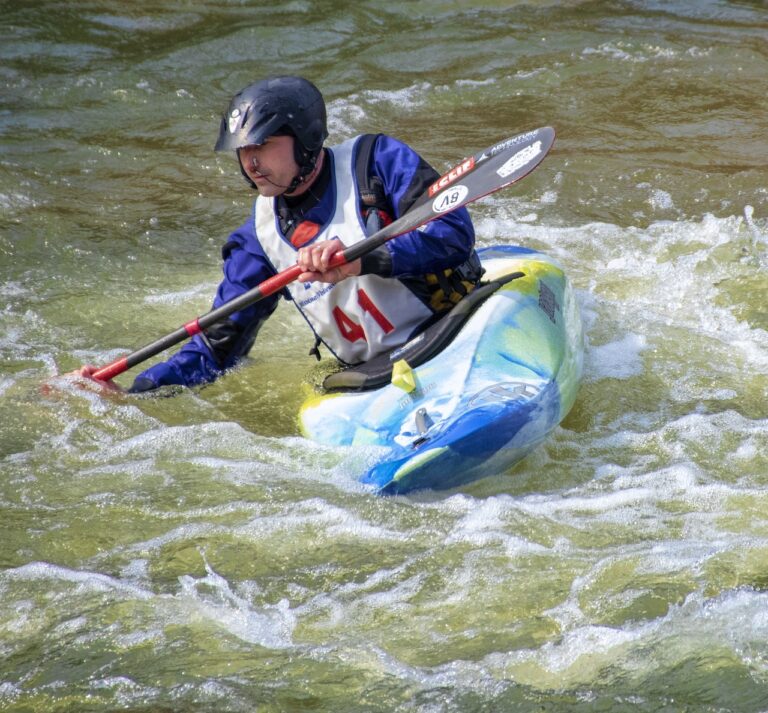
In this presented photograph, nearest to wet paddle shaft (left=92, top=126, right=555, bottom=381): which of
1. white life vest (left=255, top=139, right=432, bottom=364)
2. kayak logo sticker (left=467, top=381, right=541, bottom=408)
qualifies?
white life vest (left=255, top=139, right=432, bottom=364)

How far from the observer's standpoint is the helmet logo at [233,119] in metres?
3.62

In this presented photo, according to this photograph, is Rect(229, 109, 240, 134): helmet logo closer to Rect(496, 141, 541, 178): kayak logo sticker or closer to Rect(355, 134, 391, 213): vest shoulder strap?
Rect(355, 134, 391, 213): vest shoulder strap

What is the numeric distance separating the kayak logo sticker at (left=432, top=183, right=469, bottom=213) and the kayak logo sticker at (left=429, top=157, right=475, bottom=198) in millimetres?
28

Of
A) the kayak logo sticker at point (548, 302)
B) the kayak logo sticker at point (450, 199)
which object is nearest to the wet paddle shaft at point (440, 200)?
the kayak logo sticker at point (450, 199)

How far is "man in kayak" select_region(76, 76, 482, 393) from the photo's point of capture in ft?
12.0

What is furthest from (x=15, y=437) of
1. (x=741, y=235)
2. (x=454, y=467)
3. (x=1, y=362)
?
(x=741, y=235)

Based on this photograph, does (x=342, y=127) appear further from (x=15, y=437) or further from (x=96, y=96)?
(x=15, y=437)

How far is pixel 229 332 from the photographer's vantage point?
13.6 ft

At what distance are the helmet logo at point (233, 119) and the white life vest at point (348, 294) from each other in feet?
1.21

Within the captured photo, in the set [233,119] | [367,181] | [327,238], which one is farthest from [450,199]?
[233,119]

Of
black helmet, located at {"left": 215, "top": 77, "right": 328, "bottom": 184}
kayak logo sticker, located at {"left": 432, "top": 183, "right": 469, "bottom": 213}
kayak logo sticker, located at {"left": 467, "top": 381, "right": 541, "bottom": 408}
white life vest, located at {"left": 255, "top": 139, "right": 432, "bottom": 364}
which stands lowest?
kayak logo sticker, located at {"left": 467, "top": 381, "right": 541, "bottom": 408}

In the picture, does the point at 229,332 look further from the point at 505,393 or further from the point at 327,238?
the point at 505,393

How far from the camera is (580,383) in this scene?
4.40m

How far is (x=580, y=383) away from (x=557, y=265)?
46 centimetres
